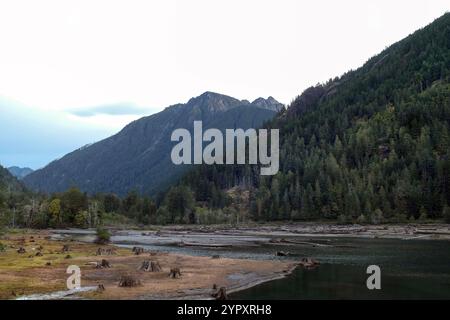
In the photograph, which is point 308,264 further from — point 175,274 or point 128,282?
point 128,282

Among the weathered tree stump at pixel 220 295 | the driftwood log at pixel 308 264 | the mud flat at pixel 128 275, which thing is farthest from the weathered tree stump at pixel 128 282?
the driftwood log at pixel 308 264

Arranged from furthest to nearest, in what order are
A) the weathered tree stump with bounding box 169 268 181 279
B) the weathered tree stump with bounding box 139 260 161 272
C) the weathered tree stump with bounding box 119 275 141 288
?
the weathered tree stump with bounding box 139 260 161 272, the weathered tree stump with bounding box 169 268 181 279, the weathered tree stump with bounding box 119 275 141 288

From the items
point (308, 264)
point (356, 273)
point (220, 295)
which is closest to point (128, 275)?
point (220, 295)

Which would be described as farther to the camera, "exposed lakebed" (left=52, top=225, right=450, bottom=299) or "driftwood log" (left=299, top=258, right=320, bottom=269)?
"driftwood log" (left=299, top=258, right=320, bottom=269)

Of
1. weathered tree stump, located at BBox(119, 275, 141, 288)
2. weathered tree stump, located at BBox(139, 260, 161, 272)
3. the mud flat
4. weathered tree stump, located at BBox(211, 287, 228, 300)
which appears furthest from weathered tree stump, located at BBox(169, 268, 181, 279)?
weathered tree stump, located at BBox(211, 287, 228, 300)

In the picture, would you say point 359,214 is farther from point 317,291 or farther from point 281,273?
point 317,291

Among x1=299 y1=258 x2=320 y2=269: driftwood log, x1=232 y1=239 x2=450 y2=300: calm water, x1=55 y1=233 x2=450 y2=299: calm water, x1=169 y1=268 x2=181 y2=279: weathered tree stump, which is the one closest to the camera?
x1=232 y1=239 x2=450 y2=300: calm water

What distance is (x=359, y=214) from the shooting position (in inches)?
7815

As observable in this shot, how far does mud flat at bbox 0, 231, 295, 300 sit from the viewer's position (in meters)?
50.8

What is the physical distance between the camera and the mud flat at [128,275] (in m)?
50.8

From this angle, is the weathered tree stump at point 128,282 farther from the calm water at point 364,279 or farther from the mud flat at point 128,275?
the calm water at point 364,279

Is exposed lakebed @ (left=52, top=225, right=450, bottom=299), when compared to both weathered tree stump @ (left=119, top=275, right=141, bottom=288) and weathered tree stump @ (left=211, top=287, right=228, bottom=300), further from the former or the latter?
weathered tree stump @ (left=119, top=275, right=141, bottom=288)
